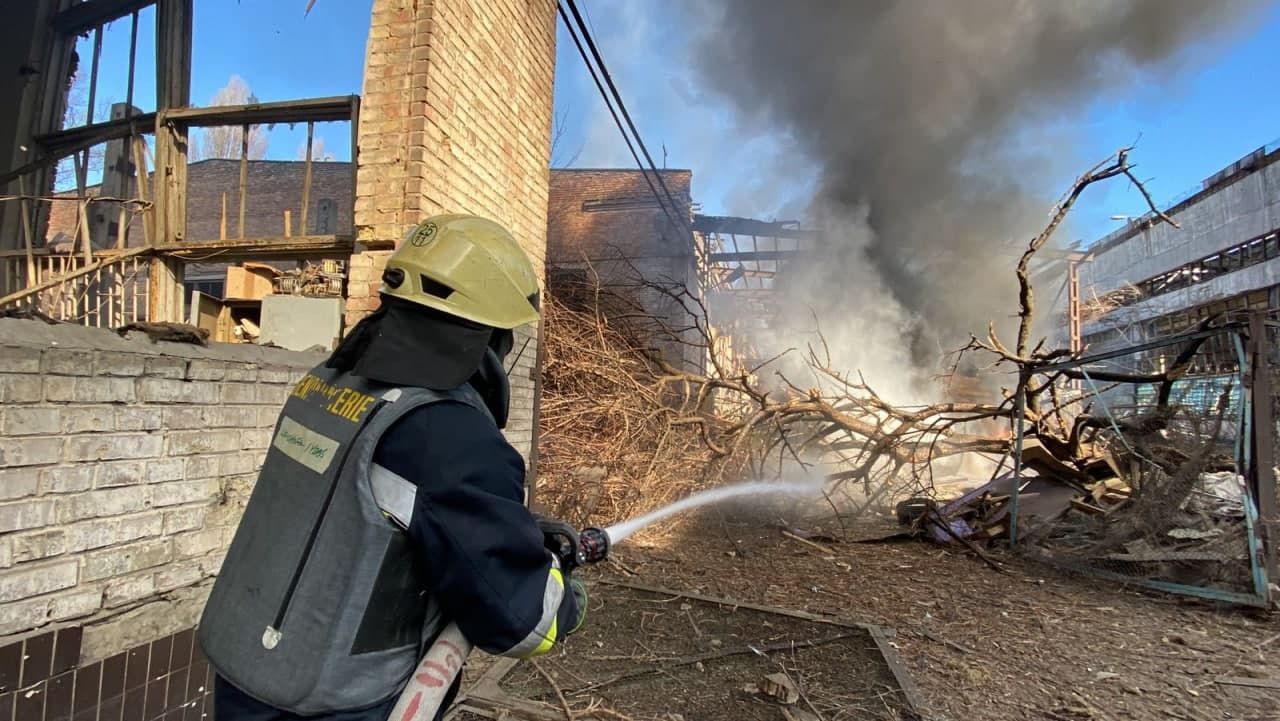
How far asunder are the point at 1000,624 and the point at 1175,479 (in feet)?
7.34

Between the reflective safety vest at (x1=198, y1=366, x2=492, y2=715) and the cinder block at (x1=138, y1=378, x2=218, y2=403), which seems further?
the cinder block at (x1=138, y1=378, x2=218, y2=403)

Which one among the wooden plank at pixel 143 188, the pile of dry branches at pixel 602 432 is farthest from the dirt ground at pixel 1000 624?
the wooden plank at pixel 143 188

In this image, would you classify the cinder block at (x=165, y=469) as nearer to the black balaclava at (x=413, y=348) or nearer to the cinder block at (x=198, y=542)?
the cinder block at (x=198, y=542)

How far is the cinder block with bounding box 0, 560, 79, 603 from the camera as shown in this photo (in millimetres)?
1967

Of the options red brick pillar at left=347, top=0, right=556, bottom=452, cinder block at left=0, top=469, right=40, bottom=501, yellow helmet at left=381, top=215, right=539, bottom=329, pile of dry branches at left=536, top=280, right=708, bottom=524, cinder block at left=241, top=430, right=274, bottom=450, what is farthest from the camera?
pile of dry branches at left=536, top=280, right=708, bottom=524

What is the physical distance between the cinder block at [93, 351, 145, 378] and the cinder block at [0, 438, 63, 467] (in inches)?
10.6

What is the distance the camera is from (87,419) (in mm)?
2197

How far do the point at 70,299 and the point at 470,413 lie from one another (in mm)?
→ 4588

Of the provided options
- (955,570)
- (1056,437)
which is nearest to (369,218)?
(955,570)

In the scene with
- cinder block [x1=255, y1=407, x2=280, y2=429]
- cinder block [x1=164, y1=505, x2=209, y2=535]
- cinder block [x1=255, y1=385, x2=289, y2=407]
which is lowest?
cinder block [x1=164, y1=505, x2=209, y2=535]

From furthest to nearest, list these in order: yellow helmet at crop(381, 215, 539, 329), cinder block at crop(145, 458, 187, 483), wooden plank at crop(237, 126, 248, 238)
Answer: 1. wooden plank at crop(237, 126, 248, 238)
2. cinder block at crop(145, 458, 187, 483)
3. yellow helmet at crop(381, 215, 539, 329)

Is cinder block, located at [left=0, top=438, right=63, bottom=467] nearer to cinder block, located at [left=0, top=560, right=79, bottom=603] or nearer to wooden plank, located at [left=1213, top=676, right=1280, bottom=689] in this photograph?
cinder block, located at [left=0, top=560, right=79, bottom=603]

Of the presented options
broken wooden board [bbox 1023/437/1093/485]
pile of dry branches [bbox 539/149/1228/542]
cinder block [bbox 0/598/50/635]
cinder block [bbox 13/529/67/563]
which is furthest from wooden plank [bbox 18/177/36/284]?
broken wooden board [bbox 1023/437/1093/485]

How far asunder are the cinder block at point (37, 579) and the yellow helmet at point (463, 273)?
1.73m
